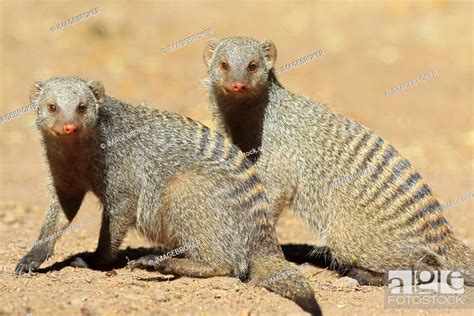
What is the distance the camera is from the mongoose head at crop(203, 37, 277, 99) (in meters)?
5.50

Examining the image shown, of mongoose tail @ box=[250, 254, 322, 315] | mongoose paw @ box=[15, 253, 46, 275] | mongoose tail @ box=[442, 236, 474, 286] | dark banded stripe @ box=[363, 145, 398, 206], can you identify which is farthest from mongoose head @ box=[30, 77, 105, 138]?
mongoose tail @ box=[442, 236, 474, 286]

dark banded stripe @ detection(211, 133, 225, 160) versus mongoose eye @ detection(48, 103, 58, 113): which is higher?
mongoose eye @ detection(48, 103, 58, 113)

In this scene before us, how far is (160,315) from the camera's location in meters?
4.25

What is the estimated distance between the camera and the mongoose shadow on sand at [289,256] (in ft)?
17.5

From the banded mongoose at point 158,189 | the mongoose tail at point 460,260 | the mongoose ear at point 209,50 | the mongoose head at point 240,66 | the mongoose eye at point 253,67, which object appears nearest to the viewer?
the banded mongoose at point 158,189

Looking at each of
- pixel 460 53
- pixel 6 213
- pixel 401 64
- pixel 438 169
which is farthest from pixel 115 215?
pixel 460 53

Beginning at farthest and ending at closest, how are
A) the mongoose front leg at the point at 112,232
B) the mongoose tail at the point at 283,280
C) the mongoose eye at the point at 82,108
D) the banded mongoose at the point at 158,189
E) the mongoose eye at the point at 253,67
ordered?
the mongoose eye at the point at 253,67, the mongoose front leg at the point at 112,232, the banded mongoose at the point at 158,189, the mongoose eye at the point at 82,108, the mongoose tail at the point at 283,280

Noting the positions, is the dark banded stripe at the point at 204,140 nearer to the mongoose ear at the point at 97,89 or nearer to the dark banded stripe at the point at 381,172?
the mongoose ear at the point at 97,89

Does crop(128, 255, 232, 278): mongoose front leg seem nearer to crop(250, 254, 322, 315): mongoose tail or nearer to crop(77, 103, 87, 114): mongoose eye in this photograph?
crop(250, 254, 322, 315): mongoose tail

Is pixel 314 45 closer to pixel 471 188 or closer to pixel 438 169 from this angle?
pixel 438 169

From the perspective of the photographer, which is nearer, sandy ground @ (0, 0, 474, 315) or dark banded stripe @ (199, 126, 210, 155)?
sandy ground @ (0, 0, 474, 315)

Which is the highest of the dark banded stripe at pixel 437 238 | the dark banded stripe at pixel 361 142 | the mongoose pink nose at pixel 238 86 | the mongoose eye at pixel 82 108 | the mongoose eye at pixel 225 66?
the mongoose eye at pixel 225 66

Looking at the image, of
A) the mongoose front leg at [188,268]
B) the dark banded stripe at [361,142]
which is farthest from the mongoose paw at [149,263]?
the dark banded stripe at [361,142]

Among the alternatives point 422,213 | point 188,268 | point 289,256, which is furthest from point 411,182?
point 188,268
